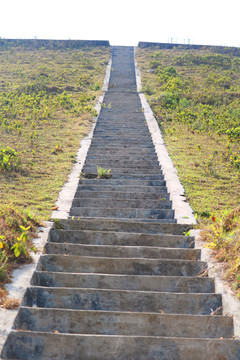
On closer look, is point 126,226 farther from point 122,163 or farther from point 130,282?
point 122,163

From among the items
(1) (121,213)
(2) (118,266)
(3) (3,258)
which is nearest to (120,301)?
(2) (118,266)

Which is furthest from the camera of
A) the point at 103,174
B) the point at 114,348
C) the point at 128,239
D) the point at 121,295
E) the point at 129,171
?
the point at 129,171

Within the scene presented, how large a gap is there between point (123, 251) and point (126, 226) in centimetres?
83

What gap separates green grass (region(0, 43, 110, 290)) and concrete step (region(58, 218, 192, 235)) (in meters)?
0.70

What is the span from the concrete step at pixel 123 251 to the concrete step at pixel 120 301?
998 millimetres

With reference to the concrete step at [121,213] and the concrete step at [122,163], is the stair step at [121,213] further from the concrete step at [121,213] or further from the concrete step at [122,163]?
the concrete step at [122,163]

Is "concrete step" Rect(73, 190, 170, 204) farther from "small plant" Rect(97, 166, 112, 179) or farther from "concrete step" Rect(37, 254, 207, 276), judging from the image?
"concrete step" Rect(37, 254, 207, 276)

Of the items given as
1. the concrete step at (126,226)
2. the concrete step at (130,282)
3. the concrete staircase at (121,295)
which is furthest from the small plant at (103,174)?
the concrete step at (130,282)

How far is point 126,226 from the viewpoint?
5953 mm

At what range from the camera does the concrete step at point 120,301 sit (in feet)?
13.6

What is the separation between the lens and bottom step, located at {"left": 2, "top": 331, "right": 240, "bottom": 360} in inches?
136

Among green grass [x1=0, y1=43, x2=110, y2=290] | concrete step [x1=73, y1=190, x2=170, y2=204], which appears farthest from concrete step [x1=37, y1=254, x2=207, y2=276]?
concrete step [x1=73, y1=190, x2=170, y2=204]

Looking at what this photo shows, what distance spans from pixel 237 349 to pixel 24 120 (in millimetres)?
13197

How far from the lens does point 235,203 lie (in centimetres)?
751
